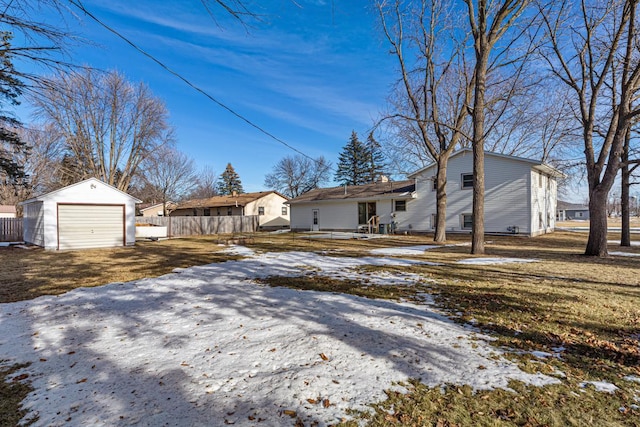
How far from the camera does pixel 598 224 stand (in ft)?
34.4

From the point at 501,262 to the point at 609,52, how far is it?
876 centimetres

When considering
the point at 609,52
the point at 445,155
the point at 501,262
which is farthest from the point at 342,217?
the point at 609,52

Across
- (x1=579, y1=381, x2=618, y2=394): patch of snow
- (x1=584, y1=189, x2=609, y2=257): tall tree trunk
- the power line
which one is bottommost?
A: (x1=579, y1=381, x2=618, y2=394): patch of snow

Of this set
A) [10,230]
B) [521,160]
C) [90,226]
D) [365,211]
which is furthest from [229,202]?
[521,160]

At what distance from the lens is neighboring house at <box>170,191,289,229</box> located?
31.4 metres

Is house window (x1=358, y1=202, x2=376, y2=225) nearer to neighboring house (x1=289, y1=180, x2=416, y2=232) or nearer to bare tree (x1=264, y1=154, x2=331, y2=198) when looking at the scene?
neighboring house (x1=289, y1=180, x2=416, y2=232)

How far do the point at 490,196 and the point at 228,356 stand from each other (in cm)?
2059

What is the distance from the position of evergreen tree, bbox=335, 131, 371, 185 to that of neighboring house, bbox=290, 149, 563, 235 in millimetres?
20067

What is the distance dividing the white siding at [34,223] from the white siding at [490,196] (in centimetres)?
2182

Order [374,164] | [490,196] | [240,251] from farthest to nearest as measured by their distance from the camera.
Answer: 1. [374,164]
2. [490,196]
3. [240,251]

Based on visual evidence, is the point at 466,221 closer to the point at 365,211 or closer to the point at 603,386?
the point at 365,211

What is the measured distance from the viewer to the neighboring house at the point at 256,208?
31.4 metres

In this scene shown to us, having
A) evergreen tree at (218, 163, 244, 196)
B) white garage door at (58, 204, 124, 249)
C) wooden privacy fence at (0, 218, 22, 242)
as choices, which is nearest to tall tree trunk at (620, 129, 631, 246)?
white garage door at (58, 204, 124, 249)

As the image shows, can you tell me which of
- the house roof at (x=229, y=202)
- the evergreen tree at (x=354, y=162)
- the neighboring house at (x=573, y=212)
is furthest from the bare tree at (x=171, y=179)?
the neighboring house at (x=573, y=212)
